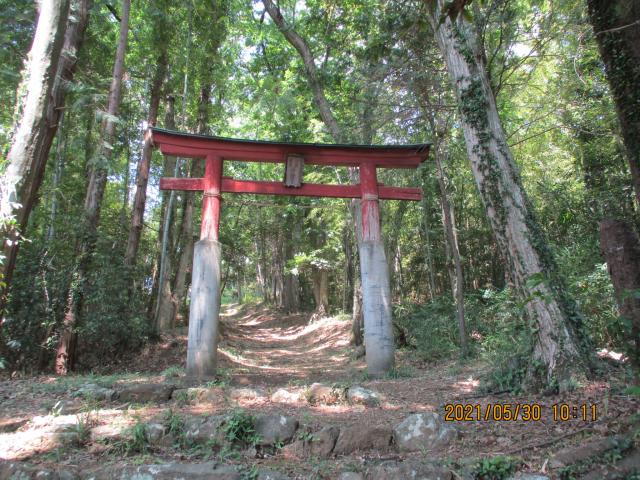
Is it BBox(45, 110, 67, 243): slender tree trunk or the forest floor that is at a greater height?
BBox(45, 110, 67, 243): slender tree trunk

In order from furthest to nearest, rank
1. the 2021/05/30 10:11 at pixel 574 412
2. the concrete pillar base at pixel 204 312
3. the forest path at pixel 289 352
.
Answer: the forest path at pixel 289 352, the concrete pillar base at pixel 204 312, the 2021/05/30 10:11 at pixel 574 412

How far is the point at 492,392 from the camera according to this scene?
4.87 meters

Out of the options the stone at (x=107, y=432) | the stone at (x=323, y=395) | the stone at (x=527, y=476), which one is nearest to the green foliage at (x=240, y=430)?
the stone at (x=107, y=432)

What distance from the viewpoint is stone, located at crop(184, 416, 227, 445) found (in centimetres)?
376

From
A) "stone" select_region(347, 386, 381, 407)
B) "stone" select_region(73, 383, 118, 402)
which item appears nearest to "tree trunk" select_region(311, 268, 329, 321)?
"stone" select_region(347, 386, 381, 407)

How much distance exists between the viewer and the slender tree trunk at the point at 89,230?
787cm

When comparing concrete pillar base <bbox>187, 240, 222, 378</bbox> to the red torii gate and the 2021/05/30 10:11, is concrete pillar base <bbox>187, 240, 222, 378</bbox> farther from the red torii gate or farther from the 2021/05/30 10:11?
the 2021/05/30 10:11

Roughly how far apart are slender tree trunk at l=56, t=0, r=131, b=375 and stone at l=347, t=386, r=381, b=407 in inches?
237

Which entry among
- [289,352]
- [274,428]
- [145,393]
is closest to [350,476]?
[274,428]

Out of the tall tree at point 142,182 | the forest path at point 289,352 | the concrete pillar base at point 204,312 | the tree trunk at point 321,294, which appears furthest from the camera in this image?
the tree trunk at point 321,294

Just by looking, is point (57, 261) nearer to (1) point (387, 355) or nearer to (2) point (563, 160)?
(1) point (387, 355)

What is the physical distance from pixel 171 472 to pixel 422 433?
7.10 feet

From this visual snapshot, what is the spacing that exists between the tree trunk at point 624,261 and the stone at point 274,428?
290 centimetres

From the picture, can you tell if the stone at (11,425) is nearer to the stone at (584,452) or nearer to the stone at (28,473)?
the stone at (28,473)
